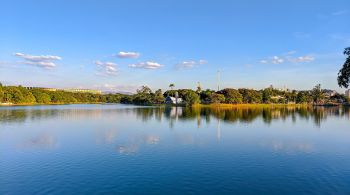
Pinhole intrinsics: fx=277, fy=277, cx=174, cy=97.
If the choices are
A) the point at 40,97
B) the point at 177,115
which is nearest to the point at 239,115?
the point at 177,115

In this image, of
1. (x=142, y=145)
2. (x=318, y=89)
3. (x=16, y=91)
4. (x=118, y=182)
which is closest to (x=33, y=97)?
(x=16, y=91)

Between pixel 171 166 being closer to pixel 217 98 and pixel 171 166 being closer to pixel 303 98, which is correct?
pixel 217 98

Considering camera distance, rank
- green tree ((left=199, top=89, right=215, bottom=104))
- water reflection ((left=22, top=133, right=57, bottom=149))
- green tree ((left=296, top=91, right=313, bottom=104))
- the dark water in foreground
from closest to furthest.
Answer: the dark water in foreground → water reflection ((left=22, top=133, right=57, bottom=149)) → green tree ((left=199, top=89, right=215, bottom=104)) → green tree ((left=296, top=91, right=313, bottom=104))

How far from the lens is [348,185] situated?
1603 cm

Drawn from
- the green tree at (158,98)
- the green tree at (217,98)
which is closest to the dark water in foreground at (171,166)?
the green tree at (217,98)

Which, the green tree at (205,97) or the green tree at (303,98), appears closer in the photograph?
the green tree at (205,97)

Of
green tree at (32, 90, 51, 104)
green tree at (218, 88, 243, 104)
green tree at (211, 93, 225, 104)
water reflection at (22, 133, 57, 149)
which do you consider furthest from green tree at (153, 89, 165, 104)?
water reflection at (22, 133, 57, 149)

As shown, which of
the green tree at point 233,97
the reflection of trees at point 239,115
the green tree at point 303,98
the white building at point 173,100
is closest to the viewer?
the reflection of trees at point 239,115

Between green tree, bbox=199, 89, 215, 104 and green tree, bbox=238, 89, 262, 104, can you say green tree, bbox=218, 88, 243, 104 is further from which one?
green tree, bbox=199, 89, 215, 104

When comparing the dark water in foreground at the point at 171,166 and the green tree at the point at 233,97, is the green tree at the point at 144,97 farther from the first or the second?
the dark water in foreground at the point at 171,166

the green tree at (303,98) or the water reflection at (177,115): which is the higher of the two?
the green tree at (303,98)

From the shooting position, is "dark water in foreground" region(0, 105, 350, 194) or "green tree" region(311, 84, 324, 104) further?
"green tree" region(311, 84, 324, 104)

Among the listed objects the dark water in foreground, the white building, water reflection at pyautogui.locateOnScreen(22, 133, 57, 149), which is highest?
the white building

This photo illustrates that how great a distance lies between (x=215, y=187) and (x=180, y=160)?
6.71 m
